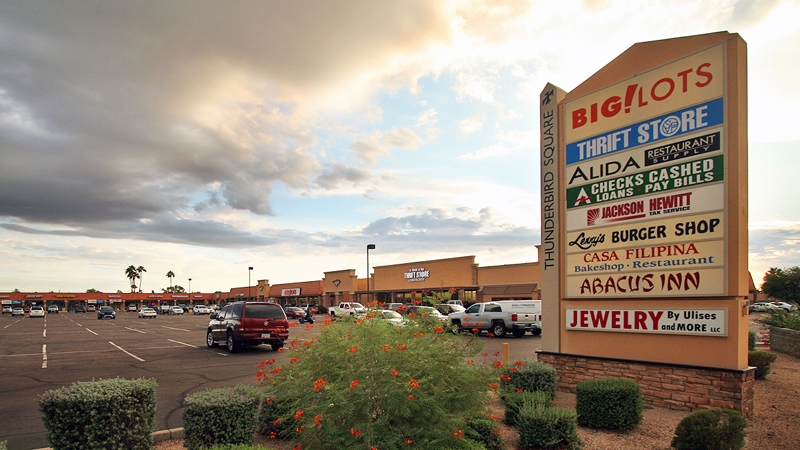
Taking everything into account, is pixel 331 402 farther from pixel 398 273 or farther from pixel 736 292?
pixel 398 273

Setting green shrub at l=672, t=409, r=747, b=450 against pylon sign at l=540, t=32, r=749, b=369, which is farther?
pylon sign at l=540, t=32, r=749, b=369

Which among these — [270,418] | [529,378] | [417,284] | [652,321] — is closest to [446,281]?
[417,284]

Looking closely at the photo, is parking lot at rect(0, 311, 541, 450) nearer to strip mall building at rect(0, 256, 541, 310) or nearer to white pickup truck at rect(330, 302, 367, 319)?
white pickup truck at rect(330, 302, 367, 319)

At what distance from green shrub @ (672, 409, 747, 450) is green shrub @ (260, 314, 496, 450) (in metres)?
2.39

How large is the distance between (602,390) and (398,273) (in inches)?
1810

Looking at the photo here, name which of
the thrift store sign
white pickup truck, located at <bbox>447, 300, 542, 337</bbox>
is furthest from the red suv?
the thrift store sign

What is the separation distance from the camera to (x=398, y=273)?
5294 cm

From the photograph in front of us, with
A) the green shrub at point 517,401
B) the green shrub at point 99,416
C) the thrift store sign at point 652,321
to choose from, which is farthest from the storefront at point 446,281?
the green shrub at point 99,416

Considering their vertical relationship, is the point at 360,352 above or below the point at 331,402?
above

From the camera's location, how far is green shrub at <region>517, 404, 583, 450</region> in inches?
238

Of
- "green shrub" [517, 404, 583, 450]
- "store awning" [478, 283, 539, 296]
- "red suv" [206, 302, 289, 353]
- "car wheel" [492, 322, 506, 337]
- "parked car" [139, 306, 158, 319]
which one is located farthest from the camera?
"parked car" [139, 306, 158, 319]

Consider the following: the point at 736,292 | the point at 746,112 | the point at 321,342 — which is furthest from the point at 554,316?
the point at 321,342

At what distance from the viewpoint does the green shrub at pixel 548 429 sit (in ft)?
19.8

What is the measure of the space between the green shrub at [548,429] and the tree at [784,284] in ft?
209
